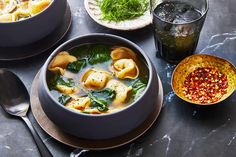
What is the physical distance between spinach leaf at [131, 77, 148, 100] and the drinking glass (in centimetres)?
22

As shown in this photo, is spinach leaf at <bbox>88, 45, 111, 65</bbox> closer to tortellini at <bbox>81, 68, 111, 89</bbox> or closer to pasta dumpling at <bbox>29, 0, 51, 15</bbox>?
tortellini at <bbox>81, 68, 111, 89</bbox>

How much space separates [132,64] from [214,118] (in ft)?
1.03

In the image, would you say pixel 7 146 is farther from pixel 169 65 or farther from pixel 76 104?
pixel 169 65

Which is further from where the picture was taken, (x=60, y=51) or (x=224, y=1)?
(x=224, y=1)

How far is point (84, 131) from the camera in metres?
1.14

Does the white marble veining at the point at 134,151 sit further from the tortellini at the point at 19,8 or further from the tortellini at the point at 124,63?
the tortellini at the point at 19,8

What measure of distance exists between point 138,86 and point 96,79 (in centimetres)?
13

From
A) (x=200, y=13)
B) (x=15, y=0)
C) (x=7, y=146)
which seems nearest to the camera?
(x=7, y=146)

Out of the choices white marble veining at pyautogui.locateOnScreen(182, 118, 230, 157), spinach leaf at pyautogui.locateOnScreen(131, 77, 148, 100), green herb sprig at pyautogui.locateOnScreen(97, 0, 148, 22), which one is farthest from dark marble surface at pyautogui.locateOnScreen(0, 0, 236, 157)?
green herb sprig at pyautogui.locateOnScreen(97, 0, 148, 22)

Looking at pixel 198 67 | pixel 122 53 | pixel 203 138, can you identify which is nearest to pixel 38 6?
pixel 122 53

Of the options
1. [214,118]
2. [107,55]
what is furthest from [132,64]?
[214,118]

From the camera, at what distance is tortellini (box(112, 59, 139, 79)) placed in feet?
4.17

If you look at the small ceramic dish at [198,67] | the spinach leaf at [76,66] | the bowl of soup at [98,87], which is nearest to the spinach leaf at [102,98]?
the bowl of soup at [98,87]

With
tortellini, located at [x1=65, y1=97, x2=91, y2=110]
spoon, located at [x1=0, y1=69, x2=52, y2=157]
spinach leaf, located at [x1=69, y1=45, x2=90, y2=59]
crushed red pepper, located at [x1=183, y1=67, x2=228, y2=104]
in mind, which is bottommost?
crushed red pepper, located at [x1=183, y1=67, x2=228, y2=104]
